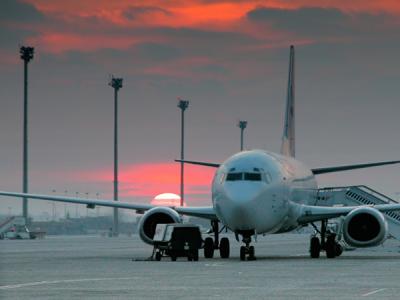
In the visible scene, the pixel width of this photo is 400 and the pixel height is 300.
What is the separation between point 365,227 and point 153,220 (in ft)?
30.1

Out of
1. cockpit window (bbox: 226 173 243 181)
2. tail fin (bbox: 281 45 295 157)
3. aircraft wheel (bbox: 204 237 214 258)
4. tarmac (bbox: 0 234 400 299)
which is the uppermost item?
tail fin (bbox: 281 45 295 157)

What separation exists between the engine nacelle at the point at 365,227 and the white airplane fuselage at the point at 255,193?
2.28 metres

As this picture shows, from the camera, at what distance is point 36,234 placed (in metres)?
118

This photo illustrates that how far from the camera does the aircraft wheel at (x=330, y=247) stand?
4850 cm

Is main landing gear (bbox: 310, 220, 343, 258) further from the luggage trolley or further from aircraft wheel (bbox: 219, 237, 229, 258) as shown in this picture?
the luggage trolley

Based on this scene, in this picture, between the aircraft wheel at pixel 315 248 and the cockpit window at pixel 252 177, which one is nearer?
the cockpit window at pixel 252 177

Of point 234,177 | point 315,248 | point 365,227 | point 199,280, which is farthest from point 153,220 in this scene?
point 199,280

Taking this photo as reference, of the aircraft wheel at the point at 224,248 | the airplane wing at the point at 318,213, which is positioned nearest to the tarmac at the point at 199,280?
the aircraft wheel at the point at 224,248

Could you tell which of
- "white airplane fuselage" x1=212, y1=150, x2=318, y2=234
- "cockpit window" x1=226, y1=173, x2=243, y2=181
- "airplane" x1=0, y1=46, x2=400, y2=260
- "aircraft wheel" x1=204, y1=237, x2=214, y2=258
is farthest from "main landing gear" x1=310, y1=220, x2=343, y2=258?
"cockpit window" x1=226, y1=173, x2=243, y2=181

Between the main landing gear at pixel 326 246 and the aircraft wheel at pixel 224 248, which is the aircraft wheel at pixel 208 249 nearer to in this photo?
the aircraft wheel at pixel 224 248

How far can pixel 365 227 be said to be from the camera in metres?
48.5

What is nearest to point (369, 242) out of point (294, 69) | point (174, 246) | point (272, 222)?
point (272, 222)

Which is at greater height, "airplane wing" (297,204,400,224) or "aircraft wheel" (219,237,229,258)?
"airplane wing" (297,204,400,224)

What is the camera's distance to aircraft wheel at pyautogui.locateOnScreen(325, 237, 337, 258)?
48.5m
